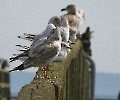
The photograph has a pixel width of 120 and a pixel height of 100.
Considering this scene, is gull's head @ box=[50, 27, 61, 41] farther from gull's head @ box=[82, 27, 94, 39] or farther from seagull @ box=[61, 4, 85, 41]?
gull's head @ box=[82, 27, 94, 39]

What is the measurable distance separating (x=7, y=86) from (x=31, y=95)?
37.6 ft

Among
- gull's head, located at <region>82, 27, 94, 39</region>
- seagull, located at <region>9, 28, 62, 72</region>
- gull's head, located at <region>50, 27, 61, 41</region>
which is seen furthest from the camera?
gull's head, located at <region>82, 27, 94, 39</region>

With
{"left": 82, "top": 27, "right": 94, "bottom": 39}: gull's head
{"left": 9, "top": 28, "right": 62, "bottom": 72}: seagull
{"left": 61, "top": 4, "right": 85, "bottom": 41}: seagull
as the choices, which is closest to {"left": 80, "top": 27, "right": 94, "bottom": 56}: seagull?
{"left": 82, "top": 27, "right": 94, "bottom": 39}: gull's head

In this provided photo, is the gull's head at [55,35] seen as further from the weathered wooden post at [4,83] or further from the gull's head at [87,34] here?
the weathered wooden post at [4,83]

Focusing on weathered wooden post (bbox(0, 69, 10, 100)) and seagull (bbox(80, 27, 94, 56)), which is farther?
weathered wooden post (bbox(0, 69, 10, 100))

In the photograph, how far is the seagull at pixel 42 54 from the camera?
4.43 m

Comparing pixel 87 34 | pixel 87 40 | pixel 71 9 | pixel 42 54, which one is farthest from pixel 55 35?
pixel 87 34

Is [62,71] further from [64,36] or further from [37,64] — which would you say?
[64,36]

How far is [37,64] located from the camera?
4.46 m

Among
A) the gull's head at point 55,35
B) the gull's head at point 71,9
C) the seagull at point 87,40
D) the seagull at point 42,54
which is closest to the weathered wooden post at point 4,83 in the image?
the seagull at point 87,40

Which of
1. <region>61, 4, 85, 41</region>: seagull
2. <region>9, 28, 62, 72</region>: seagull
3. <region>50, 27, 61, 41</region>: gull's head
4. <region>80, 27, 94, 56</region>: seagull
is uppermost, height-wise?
<region>61, 4, 85, 41</region>: seagull

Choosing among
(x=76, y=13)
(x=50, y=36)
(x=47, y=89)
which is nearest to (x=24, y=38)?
(x=50, y=36)

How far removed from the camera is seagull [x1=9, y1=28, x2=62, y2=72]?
4.43 metres

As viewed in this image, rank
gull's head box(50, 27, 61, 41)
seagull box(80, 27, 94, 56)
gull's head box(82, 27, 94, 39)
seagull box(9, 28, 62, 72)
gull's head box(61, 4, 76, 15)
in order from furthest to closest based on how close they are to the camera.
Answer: gull's head box(82, 27, 94, 39), gull's head box(61, 4, 76, 15), seagull box(80, 27, 94, 56), gull's head box(50, 27, 61, 41), seagull box(9, 28, 62, 72)
